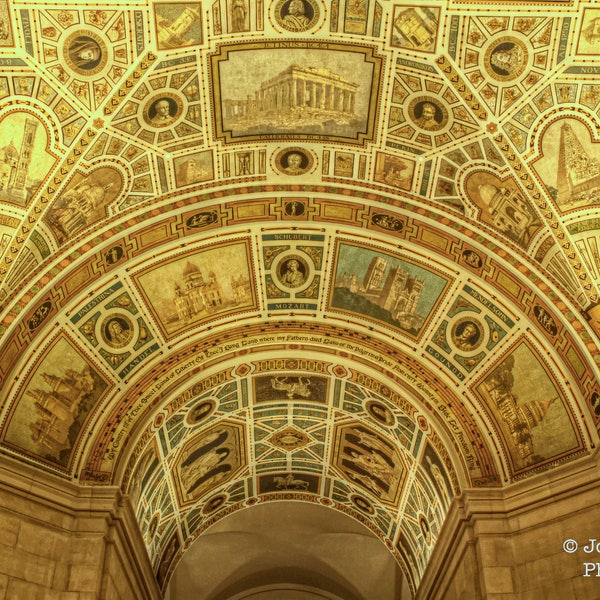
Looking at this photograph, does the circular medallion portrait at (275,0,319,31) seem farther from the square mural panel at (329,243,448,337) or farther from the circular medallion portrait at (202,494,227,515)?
the circular medallion portrait at (202,494,227,515)

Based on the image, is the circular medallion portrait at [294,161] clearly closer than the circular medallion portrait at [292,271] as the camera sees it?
Yes

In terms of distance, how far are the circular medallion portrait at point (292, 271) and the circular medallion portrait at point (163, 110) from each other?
11.4 feet

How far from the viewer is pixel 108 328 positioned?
14086 millimetres

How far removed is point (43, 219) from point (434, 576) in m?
10.1

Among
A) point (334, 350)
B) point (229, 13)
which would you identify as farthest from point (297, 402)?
point (229, 13)

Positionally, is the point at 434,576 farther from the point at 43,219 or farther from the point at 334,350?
the point at 43,219

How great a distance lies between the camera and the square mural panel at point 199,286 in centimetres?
1406

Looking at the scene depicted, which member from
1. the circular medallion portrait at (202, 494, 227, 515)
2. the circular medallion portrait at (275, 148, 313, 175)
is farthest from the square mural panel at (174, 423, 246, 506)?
the circular medallion portrait at (275, 148, 313, 175)

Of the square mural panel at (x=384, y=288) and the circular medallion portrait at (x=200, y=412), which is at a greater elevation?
the square mural panel at (x=384, y=288)

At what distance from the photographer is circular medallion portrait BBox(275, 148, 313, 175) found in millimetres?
13172

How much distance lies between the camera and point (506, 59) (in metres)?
11.2

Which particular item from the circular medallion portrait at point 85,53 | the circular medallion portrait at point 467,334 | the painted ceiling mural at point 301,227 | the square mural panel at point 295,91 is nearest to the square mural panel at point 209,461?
the painted ceiling mural at point 301,227

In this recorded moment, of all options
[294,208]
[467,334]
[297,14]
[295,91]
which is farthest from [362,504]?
[297,14]

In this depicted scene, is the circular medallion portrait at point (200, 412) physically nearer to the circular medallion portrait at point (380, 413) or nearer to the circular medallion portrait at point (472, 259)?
the circular medallion portrait at point (380, 413)
